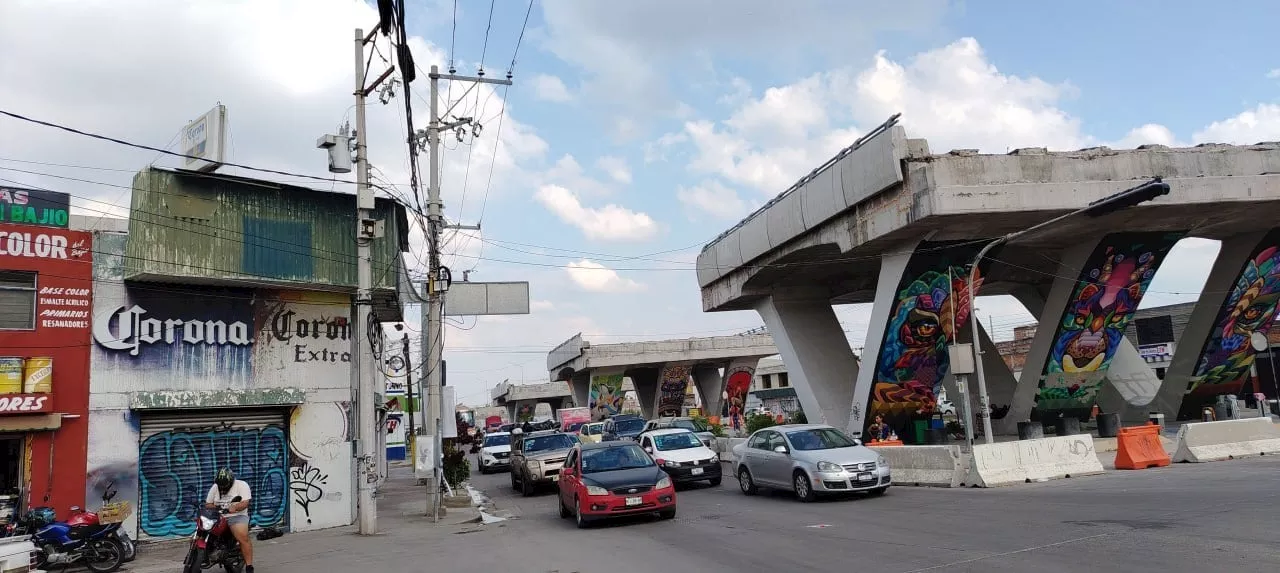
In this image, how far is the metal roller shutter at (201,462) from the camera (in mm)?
15469

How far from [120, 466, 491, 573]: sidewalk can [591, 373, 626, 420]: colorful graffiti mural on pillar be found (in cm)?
6021

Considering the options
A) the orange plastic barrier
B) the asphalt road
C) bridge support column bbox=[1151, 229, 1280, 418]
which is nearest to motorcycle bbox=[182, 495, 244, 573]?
the asphalt road

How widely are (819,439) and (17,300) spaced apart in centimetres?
1473

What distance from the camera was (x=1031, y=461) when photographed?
1820 centimetres

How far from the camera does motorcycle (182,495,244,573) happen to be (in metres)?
10.7

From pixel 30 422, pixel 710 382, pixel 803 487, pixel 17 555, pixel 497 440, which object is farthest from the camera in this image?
pixel 710 382

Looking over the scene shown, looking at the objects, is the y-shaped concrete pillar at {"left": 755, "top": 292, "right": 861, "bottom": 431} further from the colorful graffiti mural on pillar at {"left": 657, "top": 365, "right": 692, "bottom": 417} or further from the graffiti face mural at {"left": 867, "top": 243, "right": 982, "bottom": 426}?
the colorful graffiti mural on pillar at {"left": 657, "top": 365, "right": 692, "bottom": 417}

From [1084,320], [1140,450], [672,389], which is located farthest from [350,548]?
→ [672,389]

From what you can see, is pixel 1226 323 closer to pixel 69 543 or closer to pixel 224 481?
pixel 224 481

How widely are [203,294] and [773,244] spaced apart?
22.1 m

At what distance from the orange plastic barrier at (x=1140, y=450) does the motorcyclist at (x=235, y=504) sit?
18.1 m

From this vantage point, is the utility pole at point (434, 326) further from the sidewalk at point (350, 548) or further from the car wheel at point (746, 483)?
the car wheel at point (746, 483)

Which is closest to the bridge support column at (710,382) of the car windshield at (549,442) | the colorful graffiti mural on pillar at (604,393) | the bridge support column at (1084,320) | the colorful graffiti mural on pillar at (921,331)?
the colorful graffiti mural on pillar at (604,393)

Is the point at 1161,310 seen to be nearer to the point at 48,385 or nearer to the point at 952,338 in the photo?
the point at 952,338
